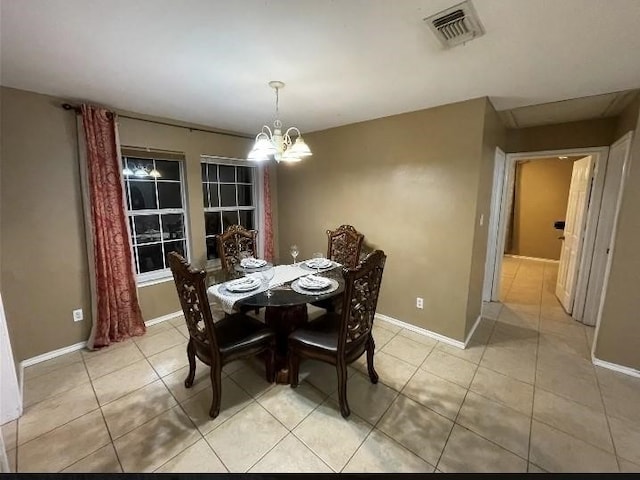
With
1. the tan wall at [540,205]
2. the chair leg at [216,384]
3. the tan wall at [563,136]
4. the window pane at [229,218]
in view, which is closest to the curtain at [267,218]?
the window pane at [229,218]

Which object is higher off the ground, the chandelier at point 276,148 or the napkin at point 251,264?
the chandelier at point 276,148

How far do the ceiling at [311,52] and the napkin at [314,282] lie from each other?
152 centimetres

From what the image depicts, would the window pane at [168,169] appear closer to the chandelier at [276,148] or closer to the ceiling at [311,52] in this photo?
the ceiling at [311,52]

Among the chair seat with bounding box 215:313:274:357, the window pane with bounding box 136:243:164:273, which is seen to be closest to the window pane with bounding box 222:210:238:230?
the window pane with bounding box 136:243:164:273

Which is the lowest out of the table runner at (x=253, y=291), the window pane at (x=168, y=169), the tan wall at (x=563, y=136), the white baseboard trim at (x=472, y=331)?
the white baseboard trim at (x=472, y=331)

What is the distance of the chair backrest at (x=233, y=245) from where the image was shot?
291cm

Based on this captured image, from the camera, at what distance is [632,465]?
1439 mm

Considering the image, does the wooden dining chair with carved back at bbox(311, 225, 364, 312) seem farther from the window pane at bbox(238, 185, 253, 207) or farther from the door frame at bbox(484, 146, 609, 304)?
the door frame at bbox(484, 146, 609, 304)

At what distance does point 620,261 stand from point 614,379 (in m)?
0.95

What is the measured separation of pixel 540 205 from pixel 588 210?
10.7 ft

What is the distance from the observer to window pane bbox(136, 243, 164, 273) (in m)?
3.07

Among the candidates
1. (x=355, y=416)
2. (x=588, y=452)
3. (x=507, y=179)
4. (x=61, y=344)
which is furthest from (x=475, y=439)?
(x=61, y=344)

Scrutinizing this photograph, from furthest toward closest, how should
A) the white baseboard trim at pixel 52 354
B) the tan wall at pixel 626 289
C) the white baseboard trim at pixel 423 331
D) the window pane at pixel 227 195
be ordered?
the window pane at pixel 227 195 < the white baseboard trim at pixel 423 331 < the white baseboard trim at pixel 52 354 < the tan wall at pixel 626 289

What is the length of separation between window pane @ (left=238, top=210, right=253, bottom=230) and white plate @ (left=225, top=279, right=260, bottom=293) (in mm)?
1992
